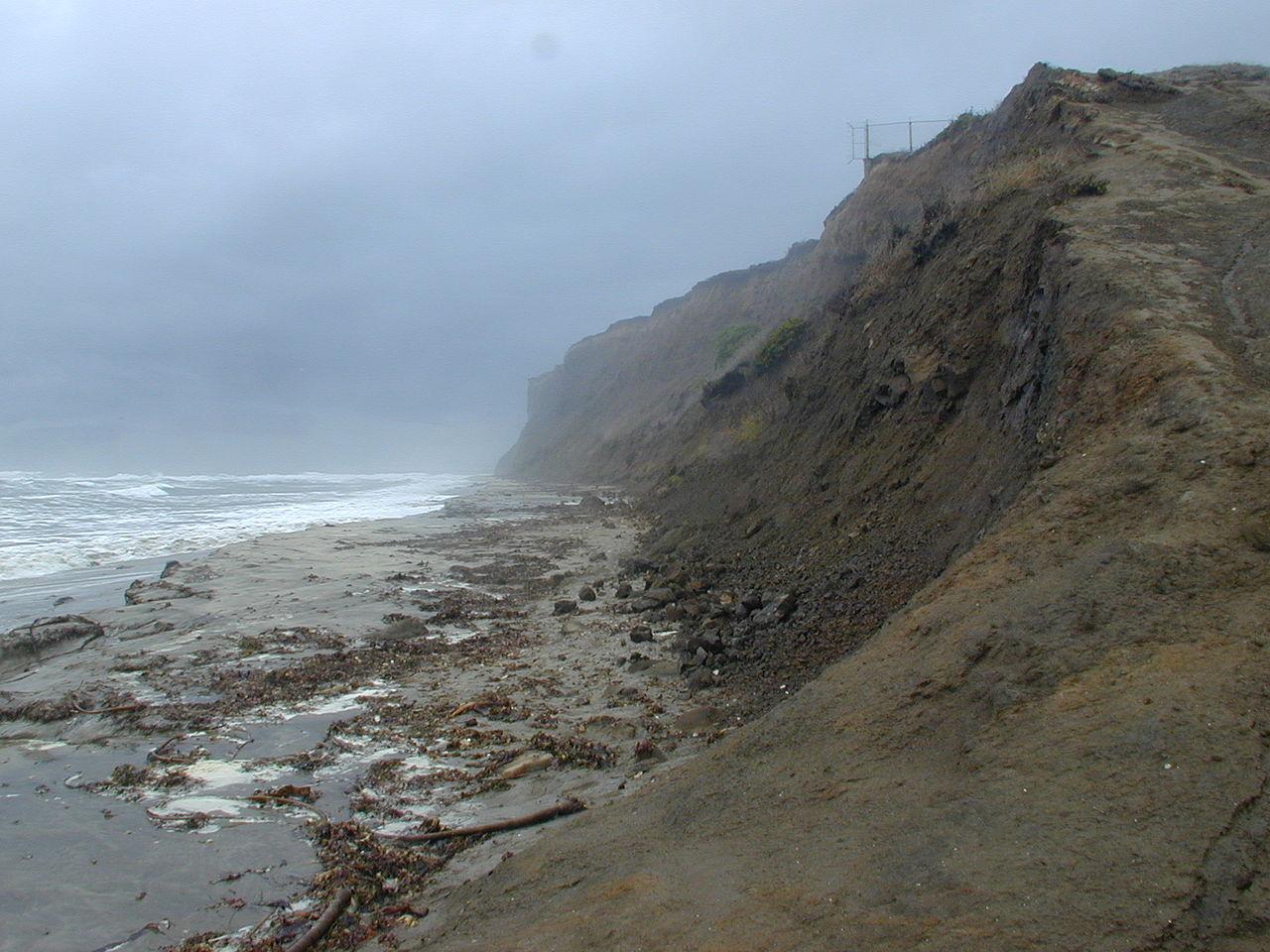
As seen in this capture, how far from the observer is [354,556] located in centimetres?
1639

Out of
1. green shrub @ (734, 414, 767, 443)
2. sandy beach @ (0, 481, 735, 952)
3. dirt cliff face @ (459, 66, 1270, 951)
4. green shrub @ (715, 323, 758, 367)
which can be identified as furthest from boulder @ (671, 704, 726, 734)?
green shrub @ (715, 323, 758, 367)

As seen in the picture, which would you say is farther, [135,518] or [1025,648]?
[135,518]

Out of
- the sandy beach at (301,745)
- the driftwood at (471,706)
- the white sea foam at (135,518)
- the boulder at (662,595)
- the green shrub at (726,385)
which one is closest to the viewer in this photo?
the sandy beach at (301,745)

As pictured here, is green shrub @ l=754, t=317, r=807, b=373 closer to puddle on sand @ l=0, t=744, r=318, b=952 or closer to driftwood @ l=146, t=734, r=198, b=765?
driftwood @ l=146, t=734, r=198, b=765

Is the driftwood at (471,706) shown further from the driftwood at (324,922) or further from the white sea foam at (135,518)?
the white sea foam at (135,518)

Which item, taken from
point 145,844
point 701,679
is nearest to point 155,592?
point 145,844

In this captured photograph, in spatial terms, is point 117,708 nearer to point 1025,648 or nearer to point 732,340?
point 1025,648

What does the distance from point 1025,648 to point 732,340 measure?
108 feet

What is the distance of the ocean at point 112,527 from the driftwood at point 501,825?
375 inches

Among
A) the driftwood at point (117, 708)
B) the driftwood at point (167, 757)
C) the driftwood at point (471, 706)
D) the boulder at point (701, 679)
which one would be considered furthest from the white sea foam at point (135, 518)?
the boulder at point (701, 679)

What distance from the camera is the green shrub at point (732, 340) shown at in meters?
34.8

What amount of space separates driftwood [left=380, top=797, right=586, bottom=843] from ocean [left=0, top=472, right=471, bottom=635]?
31.2 ft

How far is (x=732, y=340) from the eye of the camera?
1422 inches

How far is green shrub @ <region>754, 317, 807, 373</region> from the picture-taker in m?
23.0
